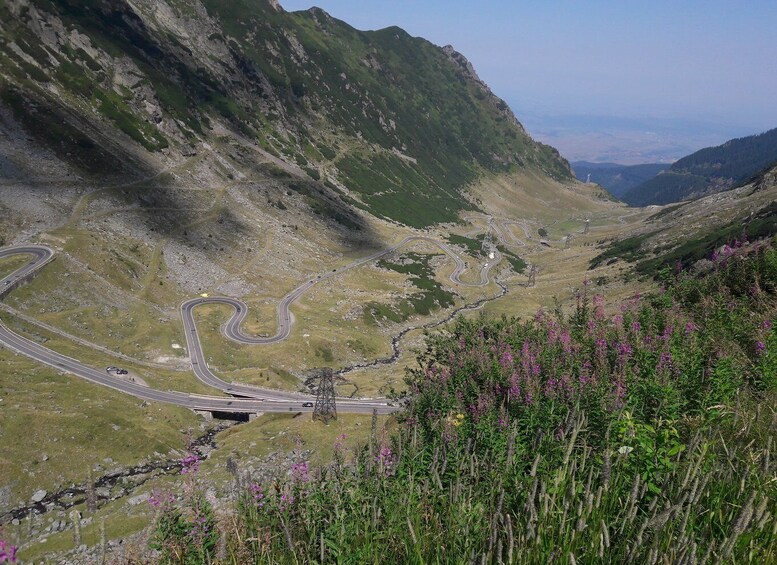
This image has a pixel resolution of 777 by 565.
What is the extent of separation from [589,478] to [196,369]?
88.3 m

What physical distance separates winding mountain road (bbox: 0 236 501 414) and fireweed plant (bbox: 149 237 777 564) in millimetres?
48398

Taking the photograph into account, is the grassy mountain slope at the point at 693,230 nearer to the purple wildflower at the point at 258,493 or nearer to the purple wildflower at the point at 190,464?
the purple wildflower at the point at 258,493

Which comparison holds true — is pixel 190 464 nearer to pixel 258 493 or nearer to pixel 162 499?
pixel 258 493

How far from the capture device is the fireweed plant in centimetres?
578

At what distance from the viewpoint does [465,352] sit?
34469mm

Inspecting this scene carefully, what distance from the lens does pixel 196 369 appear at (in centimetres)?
8494

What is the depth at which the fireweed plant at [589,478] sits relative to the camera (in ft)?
19.0

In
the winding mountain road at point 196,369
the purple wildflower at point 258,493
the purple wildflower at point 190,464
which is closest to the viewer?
the purple wildflower at point 190,464

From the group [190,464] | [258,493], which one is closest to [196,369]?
[190,464]

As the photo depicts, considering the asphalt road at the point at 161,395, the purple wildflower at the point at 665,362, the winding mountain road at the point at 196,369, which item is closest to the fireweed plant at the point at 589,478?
the purple wildflower at the point at 665,362

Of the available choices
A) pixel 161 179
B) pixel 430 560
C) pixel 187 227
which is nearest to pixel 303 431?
pixel 430 560

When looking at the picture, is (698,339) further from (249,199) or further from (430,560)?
(249,199)

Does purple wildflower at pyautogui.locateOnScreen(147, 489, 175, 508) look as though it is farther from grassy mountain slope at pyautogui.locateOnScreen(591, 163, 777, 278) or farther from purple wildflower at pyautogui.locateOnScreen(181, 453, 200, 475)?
grassy mountain slope at pyautogui.locateOnScreen(591, 163, 777, 278)

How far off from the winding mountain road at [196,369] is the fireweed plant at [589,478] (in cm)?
4840
